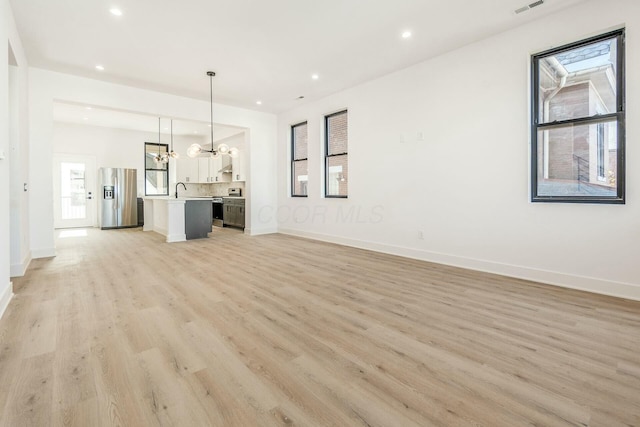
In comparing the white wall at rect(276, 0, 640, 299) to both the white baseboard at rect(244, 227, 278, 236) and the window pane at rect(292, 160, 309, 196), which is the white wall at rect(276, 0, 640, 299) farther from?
the white baseboard at rect(244, 227, 278, 236)

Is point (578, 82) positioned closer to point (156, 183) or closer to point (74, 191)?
point (156, 183)

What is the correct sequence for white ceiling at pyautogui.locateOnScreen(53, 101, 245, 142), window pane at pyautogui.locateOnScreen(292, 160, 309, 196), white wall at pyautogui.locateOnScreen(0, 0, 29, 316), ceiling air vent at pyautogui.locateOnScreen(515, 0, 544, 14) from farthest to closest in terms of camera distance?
white ceiling at pyautogui.locateOnScreen(53, 101, 245, 142) → window pane at pyautogui.locateOnScreen(292, 160, 309, 196) → ceiling air vent at pyautogui.locateOnScreen(515, 0, 544, 14) → white wall at pyautogui.locateOnScreen(0, 0, 29, 316)

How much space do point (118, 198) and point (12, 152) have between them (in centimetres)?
528

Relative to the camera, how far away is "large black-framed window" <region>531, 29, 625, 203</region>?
303 cm

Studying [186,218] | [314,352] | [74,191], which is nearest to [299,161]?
[186,218]

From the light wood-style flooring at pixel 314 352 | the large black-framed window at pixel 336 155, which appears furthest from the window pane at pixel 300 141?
the light wood-style flooring at pixel 314 352

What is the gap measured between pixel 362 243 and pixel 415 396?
4.08 meters

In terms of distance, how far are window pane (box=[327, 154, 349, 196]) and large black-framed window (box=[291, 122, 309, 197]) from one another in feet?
2.33

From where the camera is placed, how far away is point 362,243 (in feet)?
18.3

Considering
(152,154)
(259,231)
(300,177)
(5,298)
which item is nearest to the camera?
(5,298)

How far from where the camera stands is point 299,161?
721 cm

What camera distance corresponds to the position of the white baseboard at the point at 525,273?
3004 mm

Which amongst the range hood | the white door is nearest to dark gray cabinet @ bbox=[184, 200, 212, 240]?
the range hood

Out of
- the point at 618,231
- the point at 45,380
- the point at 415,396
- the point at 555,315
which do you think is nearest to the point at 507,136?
the point at 618,231
